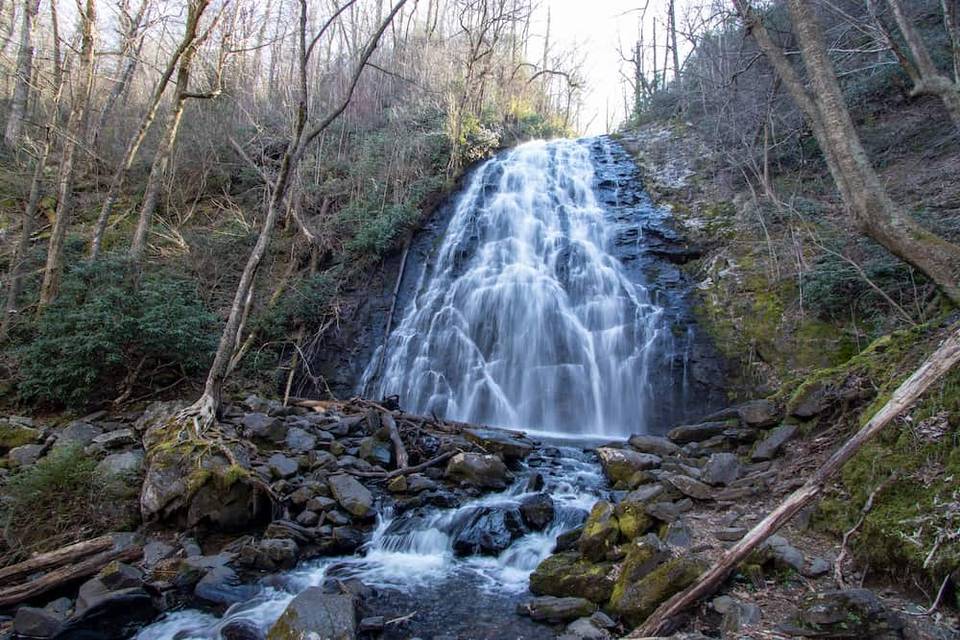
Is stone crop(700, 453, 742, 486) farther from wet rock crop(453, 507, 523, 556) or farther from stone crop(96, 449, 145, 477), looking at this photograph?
stone crop(96, 449, 145, 477)

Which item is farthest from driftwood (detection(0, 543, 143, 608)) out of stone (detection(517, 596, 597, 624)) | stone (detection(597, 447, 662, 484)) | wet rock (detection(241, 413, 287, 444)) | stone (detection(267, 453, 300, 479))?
stone (detection(597, 447, 662, 484))

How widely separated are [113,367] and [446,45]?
17.2 meters

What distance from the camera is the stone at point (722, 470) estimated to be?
5.60 meters

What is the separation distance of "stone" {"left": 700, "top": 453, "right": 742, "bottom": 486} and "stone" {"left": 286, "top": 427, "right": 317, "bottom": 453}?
4950 mm

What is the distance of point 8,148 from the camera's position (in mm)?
14930

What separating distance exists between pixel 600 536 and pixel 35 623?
14.6ft

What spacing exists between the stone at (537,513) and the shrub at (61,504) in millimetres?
4163

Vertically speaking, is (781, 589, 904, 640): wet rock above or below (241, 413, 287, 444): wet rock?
above

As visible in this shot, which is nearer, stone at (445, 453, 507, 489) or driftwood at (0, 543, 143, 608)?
driftwood at (0, 543, 143, 608)

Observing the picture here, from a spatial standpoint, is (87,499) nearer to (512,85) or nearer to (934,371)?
(934,371)

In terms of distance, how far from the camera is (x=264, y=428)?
23.4 ft

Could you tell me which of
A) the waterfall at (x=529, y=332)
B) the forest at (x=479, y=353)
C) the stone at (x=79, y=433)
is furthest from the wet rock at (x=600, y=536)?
the stone at (x=79, y=433)

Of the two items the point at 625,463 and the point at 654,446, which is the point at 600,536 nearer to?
the point at 625,463

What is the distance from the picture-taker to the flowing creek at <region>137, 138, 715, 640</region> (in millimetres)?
4754
